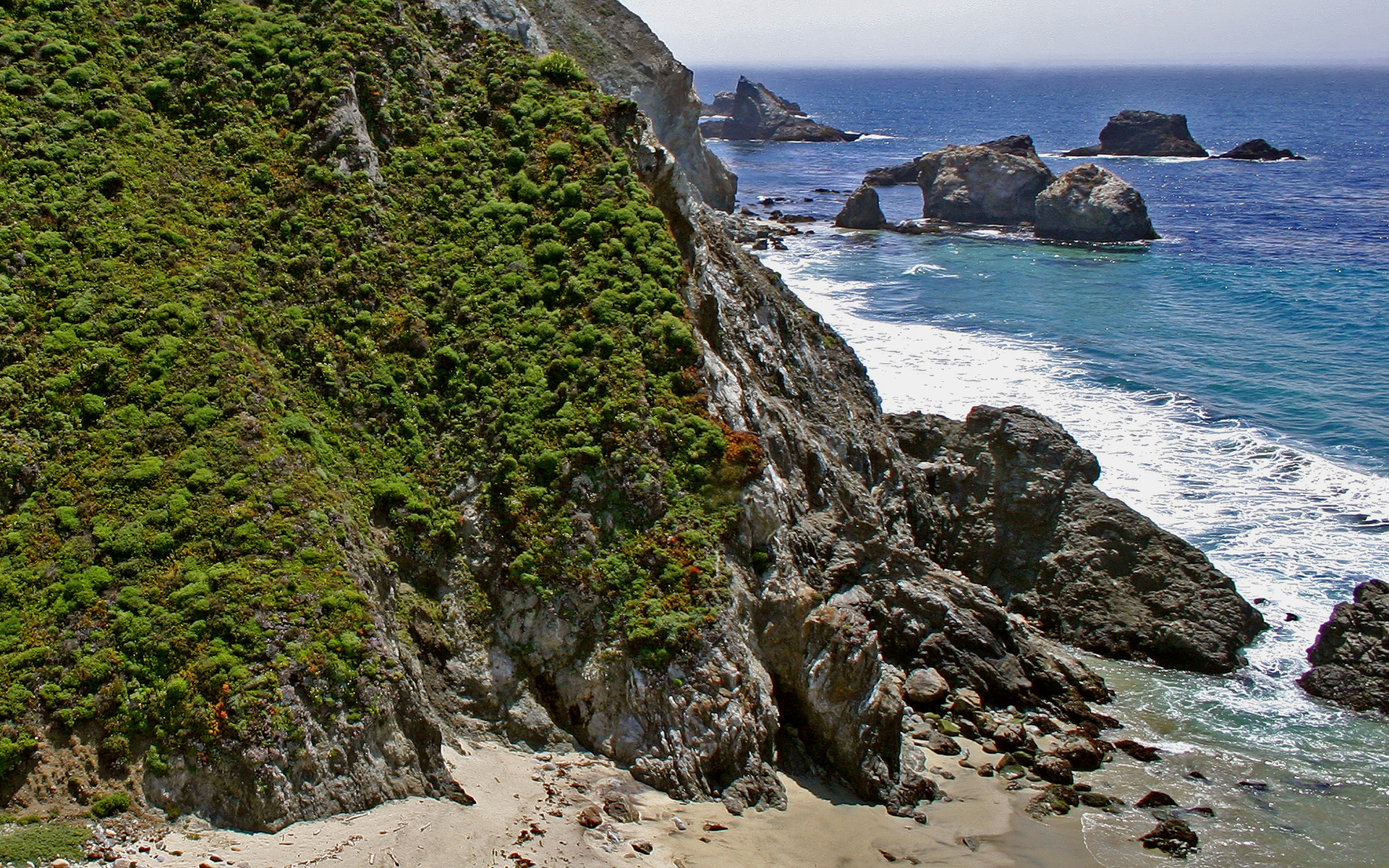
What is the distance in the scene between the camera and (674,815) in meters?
22.5

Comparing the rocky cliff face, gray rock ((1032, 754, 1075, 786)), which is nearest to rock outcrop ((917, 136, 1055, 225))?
the rocky cliff face

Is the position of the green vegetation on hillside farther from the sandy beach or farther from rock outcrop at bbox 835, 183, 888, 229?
rock outcrop at bbox 835, 183, 888, 229

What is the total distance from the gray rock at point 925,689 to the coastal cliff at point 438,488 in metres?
0.12

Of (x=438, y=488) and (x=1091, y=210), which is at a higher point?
(x=1091, y=210)

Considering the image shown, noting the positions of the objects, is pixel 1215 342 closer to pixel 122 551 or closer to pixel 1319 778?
pixel 1319 778

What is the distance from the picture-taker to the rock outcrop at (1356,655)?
32406 mm

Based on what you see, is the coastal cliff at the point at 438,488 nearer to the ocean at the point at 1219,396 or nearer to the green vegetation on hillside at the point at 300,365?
the green vegetation on hillside at the point at 300,365

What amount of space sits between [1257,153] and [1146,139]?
1618 centimetres

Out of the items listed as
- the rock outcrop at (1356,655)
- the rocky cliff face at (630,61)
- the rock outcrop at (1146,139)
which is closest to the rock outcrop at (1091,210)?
the rocky cliff face at (630,61)

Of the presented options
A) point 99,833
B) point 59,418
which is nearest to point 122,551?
point 59,418

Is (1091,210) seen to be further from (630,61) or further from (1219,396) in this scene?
(630,61)

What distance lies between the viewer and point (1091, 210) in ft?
327

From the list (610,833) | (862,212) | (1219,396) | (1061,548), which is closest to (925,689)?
(1061,548)

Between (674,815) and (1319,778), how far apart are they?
1870cm
